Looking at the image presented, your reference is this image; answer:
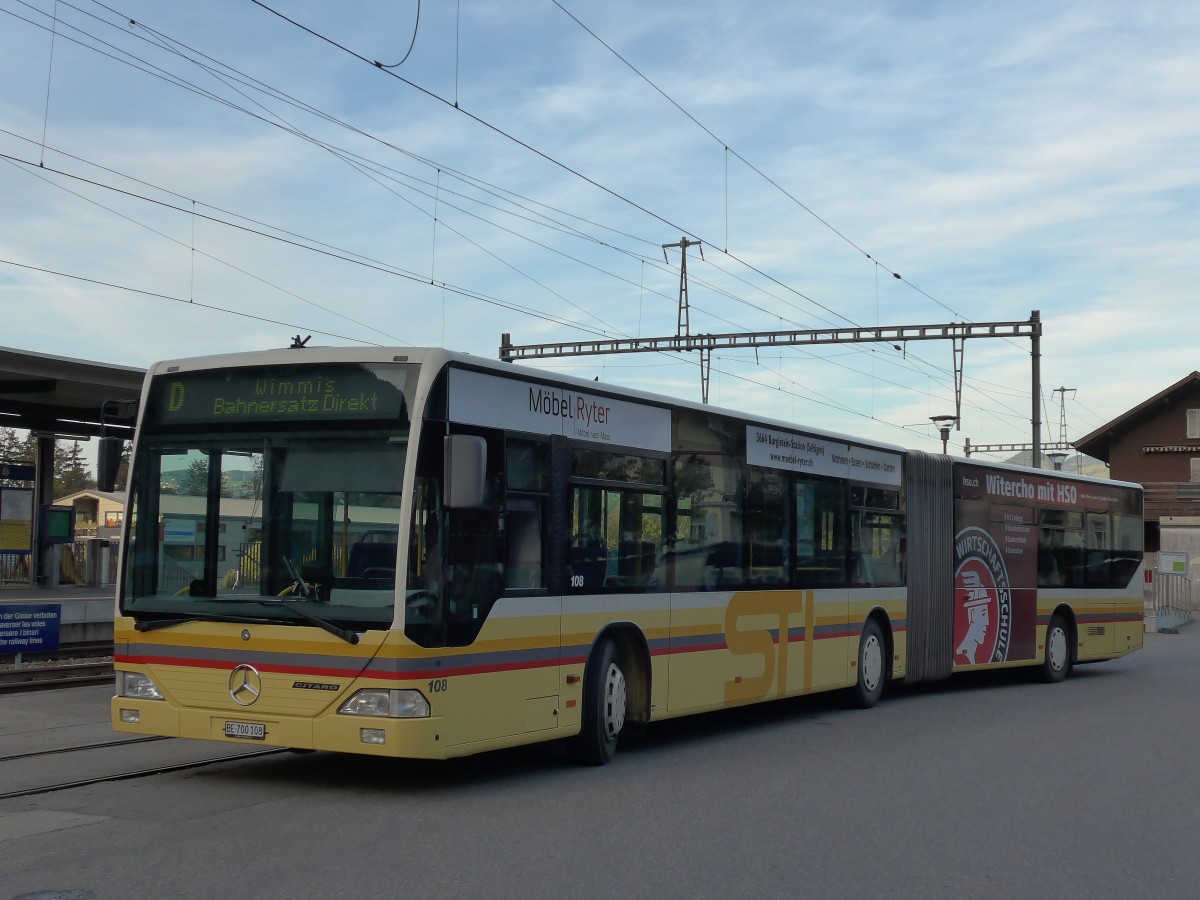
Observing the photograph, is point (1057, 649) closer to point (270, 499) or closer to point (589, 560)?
point (589, 560)

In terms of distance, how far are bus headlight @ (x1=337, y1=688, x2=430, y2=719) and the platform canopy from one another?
37.5 ft

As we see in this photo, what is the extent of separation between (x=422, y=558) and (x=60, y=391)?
17.2 metres

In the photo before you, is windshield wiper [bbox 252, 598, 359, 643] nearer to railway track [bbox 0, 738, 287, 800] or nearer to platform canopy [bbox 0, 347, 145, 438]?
railway track [bbox 0, 738, 287, 800]

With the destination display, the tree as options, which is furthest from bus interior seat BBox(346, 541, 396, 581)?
the tree

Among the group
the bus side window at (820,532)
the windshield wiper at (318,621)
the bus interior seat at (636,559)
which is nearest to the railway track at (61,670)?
the windshield wiper at (318,621)

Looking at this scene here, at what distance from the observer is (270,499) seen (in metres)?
9.00

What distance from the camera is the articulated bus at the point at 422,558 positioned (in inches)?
342

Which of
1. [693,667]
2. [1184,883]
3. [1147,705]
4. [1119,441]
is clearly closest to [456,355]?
[693,667]

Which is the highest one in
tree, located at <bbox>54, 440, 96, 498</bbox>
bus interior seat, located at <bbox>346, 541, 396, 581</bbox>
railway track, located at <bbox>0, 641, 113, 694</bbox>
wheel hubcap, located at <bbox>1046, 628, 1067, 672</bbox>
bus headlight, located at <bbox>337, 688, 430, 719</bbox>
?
tree, located at <bbox>54, 440, 96, 498</bbox>

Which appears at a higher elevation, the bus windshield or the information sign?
the bus windshield

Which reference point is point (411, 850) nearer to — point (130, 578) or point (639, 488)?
point (130, 578)

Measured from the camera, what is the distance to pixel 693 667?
38.5 ft

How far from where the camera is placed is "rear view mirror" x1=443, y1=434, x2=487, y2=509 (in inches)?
334

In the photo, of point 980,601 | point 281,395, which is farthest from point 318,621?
point 980,601
